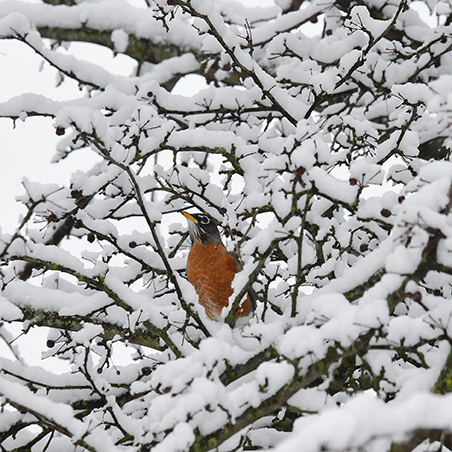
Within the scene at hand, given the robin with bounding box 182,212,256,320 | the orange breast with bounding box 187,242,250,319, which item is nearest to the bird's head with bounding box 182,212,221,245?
the robin with bounding box 182,212,256,320

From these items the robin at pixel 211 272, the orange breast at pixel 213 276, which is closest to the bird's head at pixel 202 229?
the robin at pixel 211 272

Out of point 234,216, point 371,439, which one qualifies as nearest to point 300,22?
point 234,216

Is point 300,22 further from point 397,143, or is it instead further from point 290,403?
point 290,403

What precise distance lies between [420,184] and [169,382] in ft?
3.73

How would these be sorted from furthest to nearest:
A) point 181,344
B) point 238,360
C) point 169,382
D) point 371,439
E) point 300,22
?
point 300,22
point 181,344
point 238,360
point 169,382
point 371,439

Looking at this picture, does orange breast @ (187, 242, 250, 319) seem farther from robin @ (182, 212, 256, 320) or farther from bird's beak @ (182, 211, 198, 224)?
bird's beak @ (182, 211, 198, 224)

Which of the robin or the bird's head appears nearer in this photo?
the robin

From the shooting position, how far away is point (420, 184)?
199 cm

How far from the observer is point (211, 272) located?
14.9 ft

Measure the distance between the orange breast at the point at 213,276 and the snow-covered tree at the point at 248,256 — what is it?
307mm

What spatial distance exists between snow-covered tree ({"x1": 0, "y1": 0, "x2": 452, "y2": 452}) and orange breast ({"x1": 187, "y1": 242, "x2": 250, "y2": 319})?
31 centimetres

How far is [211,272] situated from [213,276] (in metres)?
0.04

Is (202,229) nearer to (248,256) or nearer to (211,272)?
(211,272)

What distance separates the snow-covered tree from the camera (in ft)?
6.00
